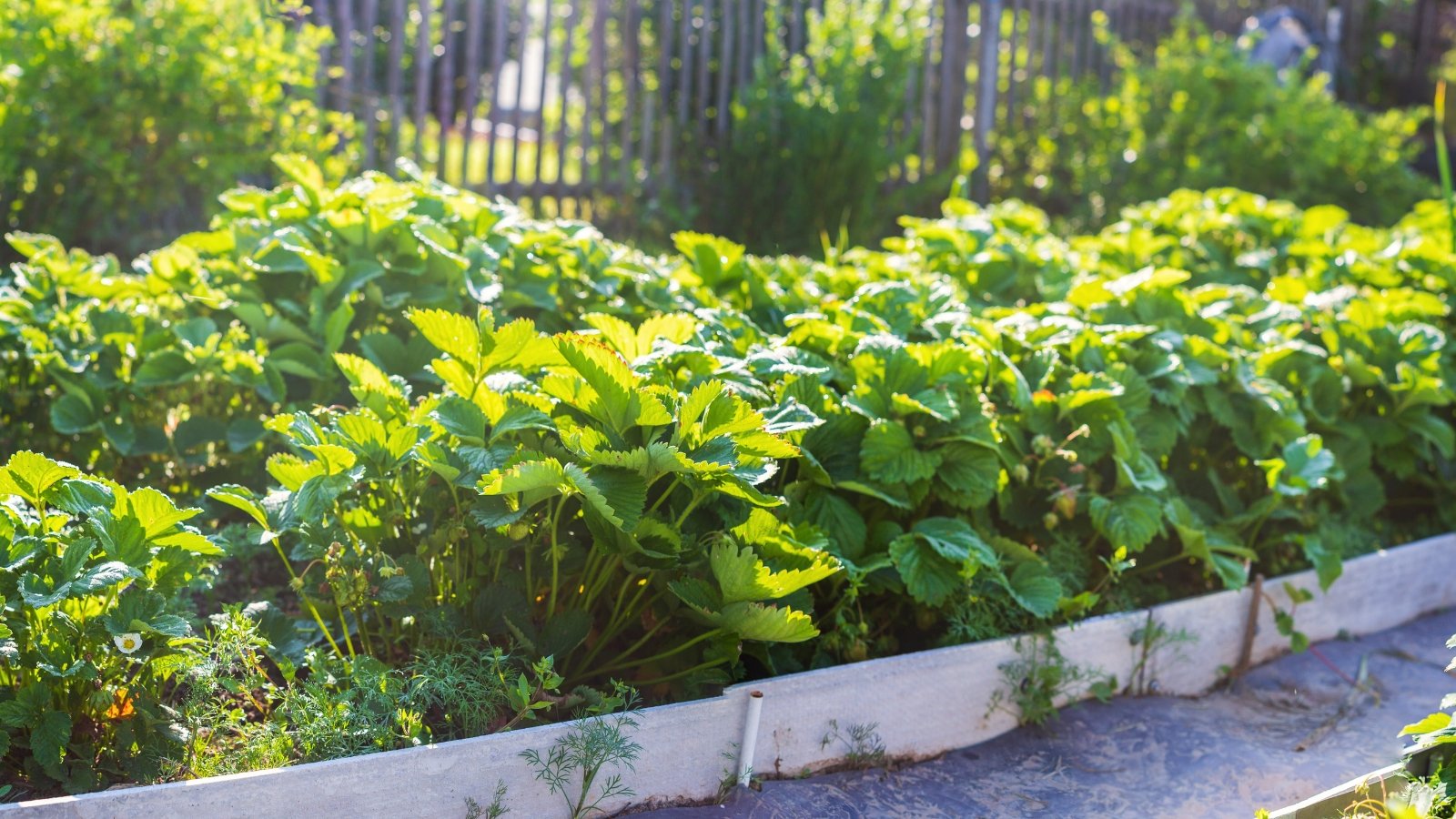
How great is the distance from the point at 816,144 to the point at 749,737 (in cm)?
455

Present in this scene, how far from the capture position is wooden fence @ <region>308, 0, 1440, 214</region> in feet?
20.8

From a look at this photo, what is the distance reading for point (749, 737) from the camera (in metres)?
2.32

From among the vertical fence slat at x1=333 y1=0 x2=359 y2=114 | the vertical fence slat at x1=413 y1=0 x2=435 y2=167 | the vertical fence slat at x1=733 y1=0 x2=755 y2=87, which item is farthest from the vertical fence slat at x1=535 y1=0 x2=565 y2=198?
the vertical fence slat at x1=733 y1=0 x2=755 y2=87

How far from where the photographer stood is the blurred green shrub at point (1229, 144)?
7269mm

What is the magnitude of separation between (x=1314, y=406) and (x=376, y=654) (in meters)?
2.75

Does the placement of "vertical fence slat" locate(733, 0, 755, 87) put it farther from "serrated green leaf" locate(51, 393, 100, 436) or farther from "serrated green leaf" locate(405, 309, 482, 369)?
"serrated green leaf" locate(405, 309, 482, 369)

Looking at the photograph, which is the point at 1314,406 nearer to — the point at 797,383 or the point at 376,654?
the point at 797,383

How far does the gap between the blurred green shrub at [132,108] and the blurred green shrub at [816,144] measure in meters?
2.51

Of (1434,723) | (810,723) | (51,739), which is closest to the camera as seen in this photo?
(51,739)

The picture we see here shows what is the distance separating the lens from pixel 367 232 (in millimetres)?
3025

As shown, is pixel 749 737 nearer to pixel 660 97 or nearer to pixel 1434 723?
pixel 1434 723

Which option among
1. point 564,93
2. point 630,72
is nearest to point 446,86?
point 564,93

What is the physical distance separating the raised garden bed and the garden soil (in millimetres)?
47

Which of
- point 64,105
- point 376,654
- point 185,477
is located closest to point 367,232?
point 185,477
